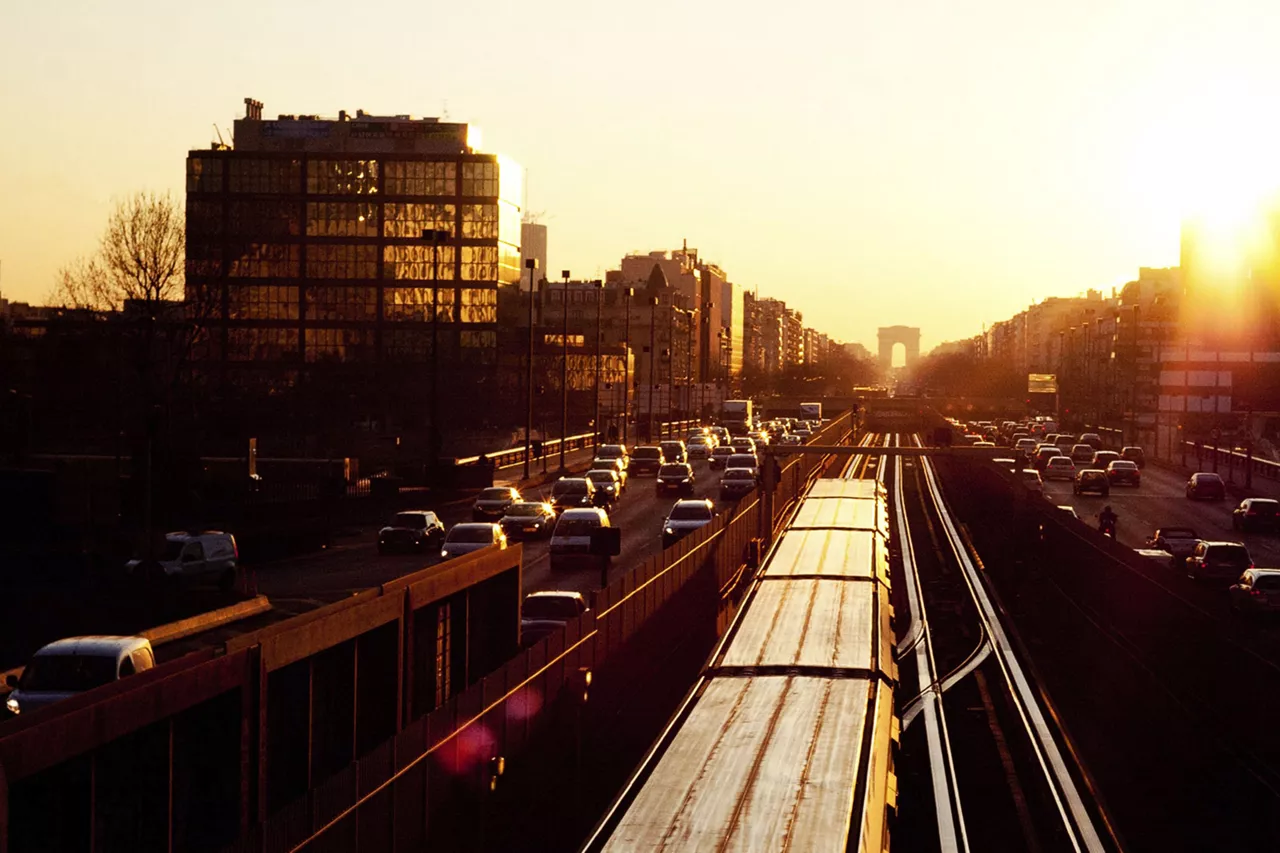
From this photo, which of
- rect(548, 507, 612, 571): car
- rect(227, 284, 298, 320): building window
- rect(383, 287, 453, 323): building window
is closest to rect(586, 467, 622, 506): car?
rect(548, 507, 612, 571): car

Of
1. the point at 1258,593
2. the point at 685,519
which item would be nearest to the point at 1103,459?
the point at 685,519

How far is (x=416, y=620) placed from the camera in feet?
64.0

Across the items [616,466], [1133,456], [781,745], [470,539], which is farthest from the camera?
[1133,456]

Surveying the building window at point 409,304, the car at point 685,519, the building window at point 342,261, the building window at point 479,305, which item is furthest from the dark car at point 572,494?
the building window at point 342,261

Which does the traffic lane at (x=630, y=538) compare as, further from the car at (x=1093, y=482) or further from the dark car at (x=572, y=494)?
the car at (x=1093, y=482)

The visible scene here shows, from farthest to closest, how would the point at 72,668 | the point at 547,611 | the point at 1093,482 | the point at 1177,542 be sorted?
the point at 1093,482
the point at 1177,542
the point at 547,611
the point at 72,668

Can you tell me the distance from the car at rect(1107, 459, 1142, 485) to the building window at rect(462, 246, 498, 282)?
66084 millimetres

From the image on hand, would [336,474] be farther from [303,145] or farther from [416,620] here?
[303,145]

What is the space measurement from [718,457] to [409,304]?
49692 millimetres

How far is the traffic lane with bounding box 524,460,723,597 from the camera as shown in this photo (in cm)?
4275

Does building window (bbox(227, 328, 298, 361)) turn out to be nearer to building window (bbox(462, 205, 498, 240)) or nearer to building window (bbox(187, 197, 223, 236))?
building window (bbox(187, 197, 223, 236))

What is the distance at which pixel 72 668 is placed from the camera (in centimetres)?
2170

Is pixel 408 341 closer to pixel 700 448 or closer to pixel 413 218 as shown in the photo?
pixel 413 218

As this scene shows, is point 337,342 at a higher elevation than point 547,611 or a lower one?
higher
